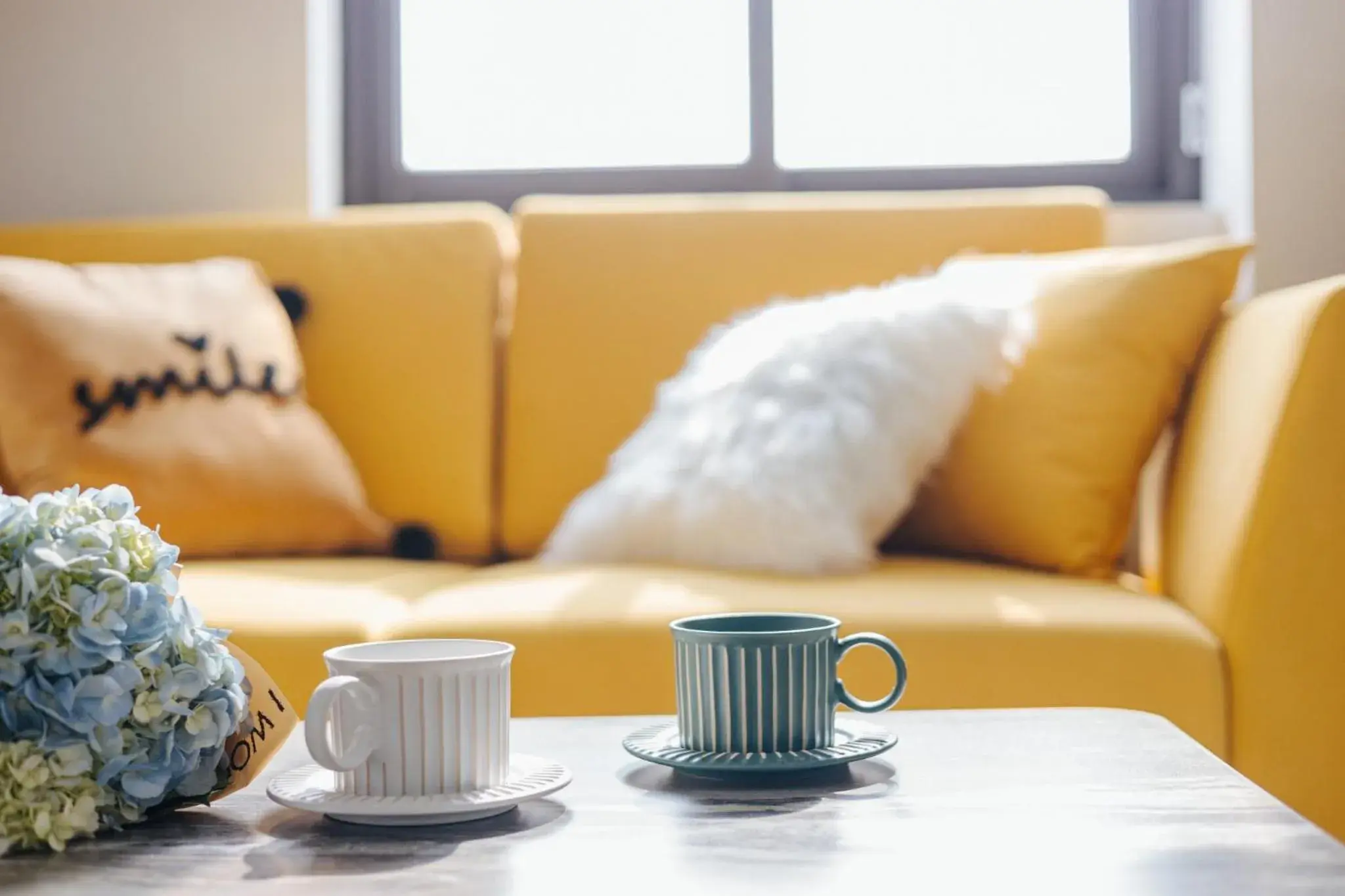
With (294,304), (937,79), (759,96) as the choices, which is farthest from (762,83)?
(294,304)

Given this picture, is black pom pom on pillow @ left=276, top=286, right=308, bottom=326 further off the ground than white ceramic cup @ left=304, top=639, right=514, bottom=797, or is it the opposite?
black pom pom on pillow @ left=276, top=286, right=308, bottom=326

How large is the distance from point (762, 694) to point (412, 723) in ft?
0.67

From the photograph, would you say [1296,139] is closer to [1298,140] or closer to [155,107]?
[1298,140]

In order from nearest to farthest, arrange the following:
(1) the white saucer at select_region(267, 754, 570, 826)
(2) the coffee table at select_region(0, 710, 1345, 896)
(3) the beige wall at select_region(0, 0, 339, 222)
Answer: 1. (2) the coffee table at select_region(0, 710, 1345, 896)
2. (1) the white saucer at select_region(267, 754, 570, 826)
3. (3) the beige wall at select_region(0, 0, 339, 222)

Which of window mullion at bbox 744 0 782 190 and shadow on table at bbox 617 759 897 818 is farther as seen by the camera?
window mullion at bbox 744 0 782 190

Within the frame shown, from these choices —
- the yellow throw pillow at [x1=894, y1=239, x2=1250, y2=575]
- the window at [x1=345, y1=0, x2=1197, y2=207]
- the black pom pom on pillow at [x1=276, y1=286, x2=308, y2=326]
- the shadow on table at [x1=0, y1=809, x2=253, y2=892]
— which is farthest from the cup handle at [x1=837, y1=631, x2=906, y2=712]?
the window at [x1=345, y1=0, x2=1197, y2=207]

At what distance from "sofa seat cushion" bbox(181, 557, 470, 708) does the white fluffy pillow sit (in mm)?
240

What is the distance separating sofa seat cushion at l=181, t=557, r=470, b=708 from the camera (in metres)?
1.44

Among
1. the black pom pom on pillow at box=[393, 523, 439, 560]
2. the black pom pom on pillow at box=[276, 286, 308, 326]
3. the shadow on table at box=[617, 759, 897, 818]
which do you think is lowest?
the black pom pom on pillow at box=[393, 523, 439, 560]

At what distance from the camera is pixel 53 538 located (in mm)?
723

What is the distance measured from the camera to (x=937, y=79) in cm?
270

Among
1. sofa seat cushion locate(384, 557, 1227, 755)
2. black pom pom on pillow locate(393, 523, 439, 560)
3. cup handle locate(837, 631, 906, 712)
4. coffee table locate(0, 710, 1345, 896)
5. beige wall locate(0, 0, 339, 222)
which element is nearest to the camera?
coffee table locate(0, 710, 1345, 896)

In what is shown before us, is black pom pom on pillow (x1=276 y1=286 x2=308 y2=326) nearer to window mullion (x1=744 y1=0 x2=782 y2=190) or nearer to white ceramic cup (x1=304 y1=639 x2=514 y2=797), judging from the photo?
window mullion (x1=744 y1=0 x2=782 y2=190)

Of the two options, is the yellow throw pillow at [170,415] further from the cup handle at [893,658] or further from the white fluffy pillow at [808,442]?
the cup handle at [893,658]
